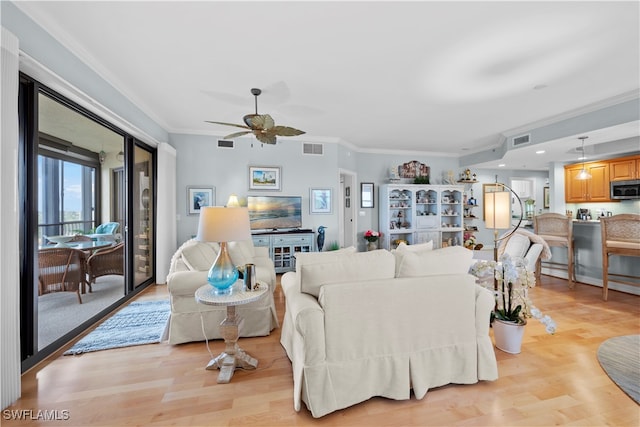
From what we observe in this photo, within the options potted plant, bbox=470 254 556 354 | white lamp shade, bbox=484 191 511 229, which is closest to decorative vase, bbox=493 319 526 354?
potted plant, bbox=470 254 556 354

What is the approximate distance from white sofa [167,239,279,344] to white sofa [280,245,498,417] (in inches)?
36.7

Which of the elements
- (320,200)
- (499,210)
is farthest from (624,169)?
(320,200)

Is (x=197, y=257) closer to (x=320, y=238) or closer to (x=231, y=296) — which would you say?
(x=231, y=296)

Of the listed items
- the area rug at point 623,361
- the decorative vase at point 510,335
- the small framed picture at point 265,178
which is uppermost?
the small framed picture at point 265,178

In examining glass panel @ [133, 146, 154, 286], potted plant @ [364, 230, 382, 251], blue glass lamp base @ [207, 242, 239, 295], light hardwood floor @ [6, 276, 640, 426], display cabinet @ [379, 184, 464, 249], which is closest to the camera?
light hardwood floor @ [6, 276, 640, 426]

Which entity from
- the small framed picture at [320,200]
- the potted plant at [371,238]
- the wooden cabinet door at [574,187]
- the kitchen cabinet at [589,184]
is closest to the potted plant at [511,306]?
the small framed picture at [320,200]

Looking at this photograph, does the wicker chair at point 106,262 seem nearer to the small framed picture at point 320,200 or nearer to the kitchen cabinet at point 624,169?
the small framed picture at point 320,200

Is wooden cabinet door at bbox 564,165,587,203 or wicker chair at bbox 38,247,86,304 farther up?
wooden cabinet door at bbox 564,165,587,203

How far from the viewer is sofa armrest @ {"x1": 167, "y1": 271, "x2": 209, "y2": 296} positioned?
8.48 ft

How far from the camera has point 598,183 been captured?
5.43 meters

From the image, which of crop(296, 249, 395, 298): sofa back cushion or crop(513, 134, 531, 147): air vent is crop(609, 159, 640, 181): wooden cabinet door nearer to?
crop(513, 134, 531, 147): air vent

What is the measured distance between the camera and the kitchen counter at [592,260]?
13.7ft

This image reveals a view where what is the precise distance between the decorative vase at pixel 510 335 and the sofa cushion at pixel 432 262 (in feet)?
2.52

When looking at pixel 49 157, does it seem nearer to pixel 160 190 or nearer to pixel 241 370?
pixel 160 190
